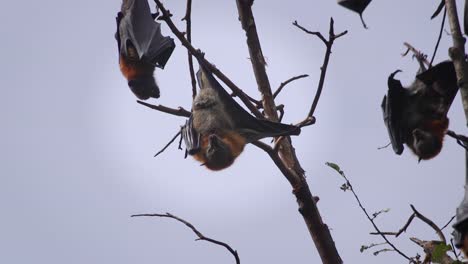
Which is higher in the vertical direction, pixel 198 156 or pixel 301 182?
pixel 198 156

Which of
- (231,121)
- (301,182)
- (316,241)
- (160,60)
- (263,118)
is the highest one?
(160,60)

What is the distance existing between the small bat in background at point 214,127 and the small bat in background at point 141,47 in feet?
3.20

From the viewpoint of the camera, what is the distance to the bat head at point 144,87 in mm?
9781

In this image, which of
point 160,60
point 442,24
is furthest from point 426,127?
point 160,60

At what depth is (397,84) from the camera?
7.10m

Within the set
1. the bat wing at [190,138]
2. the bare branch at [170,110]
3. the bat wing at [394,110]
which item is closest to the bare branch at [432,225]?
the bat wing at [394,110]

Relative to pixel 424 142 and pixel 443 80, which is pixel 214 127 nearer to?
pixel 424 142

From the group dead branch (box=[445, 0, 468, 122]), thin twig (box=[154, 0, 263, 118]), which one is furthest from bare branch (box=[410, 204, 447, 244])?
thin twig (box=[154, 0, 263, 118])

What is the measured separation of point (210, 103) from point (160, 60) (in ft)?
4.56

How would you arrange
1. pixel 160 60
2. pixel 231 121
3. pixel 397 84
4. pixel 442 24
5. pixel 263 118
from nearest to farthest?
pixel 442 24
pixel 263 118
pixel 397 84
pixel 231 121
pixel 160 60

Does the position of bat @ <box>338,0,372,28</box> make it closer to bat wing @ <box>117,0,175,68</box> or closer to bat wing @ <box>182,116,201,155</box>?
bat wing @ <box>182,116,201,155</box>

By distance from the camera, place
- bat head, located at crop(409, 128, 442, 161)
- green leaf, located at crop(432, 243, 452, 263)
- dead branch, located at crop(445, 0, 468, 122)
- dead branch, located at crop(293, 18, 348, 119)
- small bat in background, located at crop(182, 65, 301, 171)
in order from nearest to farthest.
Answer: dead branch, located at crop(445, 0, 468, 122)
green leaf, located at crop(432, 243, 452, 263)
dead branch, located at crop(293, 18, 348, 119)
bat head, located at crop(409, 128, 442, 161)
small bat in background, located at crop(182, 65, 301, 171)

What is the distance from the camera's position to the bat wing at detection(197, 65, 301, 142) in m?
6.50

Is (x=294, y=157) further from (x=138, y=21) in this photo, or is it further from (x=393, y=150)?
(x=138, y=21)
